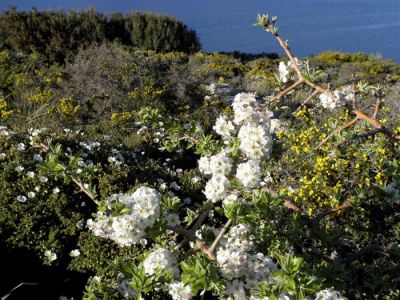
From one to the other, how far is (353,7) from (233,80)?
3435 cm

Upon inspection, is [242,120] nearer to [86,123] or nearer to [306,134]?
[306,134]

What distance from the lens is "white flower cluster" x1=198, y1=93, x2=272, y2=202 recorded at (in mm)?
2145

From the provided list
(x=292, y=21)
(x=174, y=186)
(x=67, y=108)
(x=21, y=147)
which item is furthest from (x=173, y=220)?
(x=292, y=21)

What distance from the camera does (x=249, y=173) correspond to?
83.7 inches

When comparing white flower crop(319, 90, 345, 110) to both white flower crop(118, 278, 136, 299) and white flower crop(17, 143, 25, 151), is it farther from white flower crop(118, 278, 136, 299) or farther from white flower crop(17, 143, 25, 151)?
white flower crop(17, 143, 25, 151)

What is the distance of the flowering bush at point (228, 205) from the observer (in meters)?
1.97

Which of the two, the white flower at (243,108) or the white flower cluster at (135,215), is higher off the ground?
the white flower at (243,108)

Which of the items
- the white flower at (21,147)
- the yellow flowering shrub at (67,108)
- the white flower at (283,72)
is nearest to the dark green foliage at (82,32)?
the yellow flowering shrub at (67,108)

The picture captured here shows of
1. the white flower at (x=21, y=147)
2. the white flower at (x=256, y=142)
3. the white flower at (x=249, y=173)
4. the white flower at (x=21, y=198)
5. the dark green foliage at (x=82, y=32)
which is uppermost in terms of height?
the dark green foliage at (x=82, y=32)

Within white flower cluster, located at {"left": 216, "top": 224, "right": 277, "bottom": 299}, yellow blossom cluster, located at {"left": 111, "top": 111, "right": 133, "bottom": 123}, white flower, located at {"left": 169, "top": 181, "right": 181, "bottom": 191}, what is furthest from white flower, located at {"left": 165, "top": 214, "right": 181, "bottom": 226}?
yellow blossom cluster, located at {"left": 111, "top": 111, "right": 133, "bottom": 123}

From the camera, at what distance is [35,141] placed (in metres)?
3.10

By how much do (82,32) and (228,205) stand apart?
13.5m

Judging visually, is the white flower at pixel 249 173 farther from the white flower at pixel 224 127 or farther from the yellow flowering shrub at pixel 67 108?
the yellow flowering shrub at pixel 67 108

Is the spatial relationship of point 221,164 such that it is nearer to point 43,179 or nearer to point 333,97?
point 333,97
